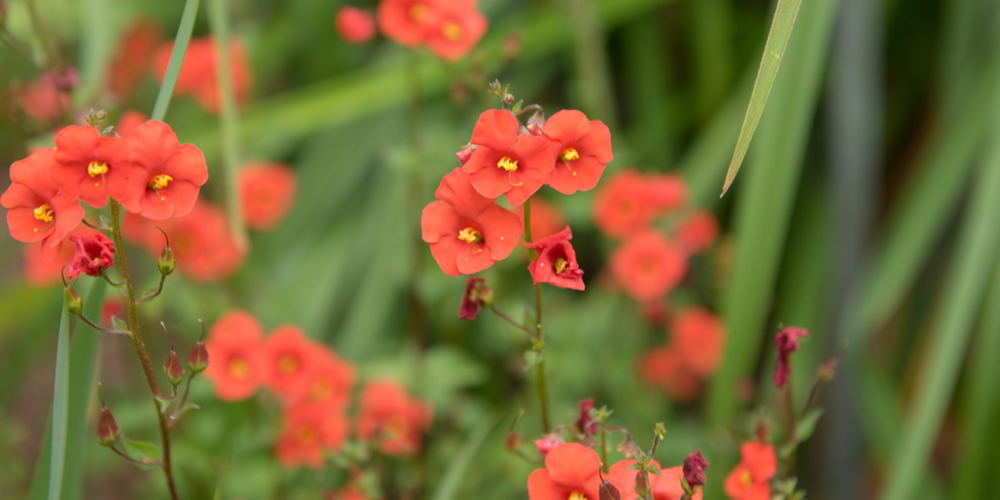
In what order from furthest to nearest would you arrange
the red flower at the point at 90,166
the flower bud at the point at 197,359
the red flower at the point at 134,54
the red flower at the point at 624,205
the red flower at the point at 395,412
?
1. the red flower at the point at 134,54
2. the red flower at the point at 624,205
3. the red flower at the point at 395,412
4. the flower bud at the point at 197,359
5. the red flower at the point at 90,166

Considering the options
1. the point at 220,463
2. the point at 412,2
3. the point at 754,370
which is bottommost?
the point at 220,463

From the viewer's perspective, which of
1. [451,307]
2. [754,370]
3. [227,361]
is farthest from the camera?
[754,370]

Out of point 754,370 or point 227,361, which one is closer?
point 227,361

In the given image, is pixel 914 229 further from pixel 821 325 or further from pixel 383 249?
pixel 383 249

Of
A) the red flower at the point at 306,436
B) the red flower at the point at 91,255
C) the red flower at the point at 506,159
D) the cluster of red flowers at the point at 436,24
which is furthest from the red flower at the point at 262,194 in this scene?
the red flower at the point at 506,159

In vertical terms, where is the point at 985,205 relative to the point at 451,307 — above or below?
above

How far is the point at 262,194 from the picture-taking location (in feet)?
4.89

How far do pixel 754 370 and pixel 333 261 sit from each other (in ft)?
3.43

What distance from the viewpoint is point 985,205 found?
1.08 meters

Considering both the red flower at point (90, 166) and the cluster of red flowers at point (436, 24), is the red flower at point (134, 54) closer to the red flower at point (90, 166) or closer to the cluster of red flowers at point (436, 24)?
the cluster of red flowers at point (436, 24)

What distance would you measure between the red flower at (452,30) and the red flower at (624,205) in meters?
0.45

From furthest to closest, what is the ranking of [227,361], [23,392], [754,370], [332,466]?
[23,392] < [754,370] < [227,361] < [332,466]

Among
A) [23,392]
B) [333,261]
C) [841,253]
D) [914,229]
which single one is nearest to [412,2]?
[333,261]

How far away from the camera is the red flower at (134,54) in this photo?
5.88 ft
